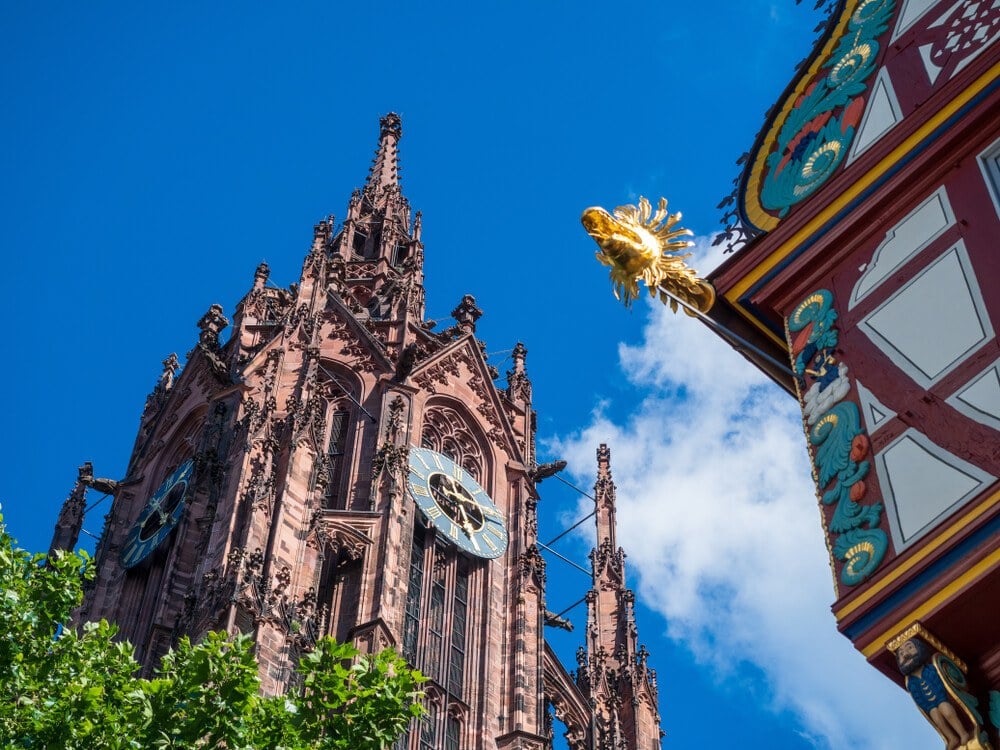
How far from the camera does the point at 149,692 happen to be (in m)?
20.1

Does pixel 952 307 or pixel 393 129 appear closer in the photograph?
pixel 952 307

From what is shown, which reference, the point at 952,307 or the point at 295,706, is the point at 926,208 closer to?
the point at 952,307

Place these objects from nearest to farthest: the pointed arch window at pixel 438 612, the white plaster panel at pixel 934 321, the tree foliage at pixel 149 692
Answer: the white plaster panel at pixel 934 321 < the tree foliage at pixel 149 692 < the pointed arch window at pixel 438 612

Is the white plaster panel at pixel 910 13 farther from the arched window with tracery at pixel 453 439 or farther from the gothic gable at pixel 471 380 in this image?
the gothic gable at pixel 471 380

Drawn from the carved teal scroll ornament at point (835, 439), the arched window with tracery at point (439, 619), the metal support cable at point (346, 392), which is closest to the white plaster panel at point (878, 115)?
the carved teal scroll ornament at point (835, 439)

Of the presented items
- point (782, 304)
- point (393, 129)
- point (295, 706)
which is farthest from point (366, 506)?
point (782, 304)

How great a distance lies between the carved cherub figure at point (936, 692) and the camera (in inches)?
347

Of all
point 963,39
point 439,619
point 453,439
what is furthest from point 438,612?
point 963,39

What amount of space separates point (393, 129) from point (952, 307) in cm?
5582

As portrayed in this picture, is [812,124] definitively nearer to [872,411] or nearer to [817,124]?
[817,124]

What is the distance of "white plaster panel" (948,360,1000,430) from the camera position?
974 cm

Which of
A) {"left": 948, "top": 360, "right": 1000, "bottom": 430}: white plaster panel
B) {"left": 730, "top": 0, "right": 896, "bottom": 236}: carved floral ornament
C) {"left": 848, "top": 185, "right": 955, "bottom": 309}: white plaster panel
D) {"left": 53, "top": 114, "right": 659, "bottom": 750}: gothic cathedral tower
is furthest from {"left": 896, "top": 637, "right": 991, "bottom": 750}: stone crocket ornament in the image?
{"left": 53, "top": 114, "right": 659, "bottom": 750}: gothic cathedral tower

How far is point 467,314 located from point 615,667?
11.4 m

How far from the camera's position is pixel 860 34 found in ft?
43.8
